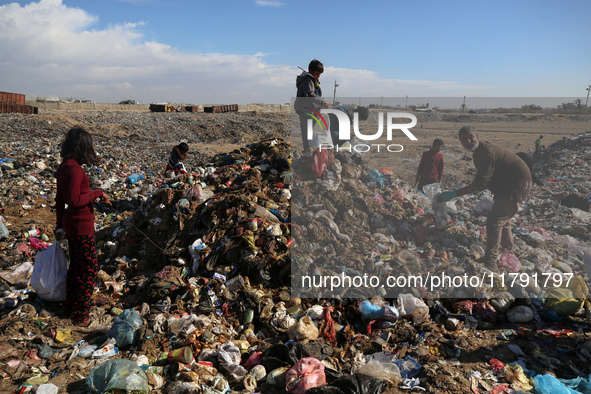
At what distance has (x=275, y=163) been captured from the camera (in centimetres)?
614

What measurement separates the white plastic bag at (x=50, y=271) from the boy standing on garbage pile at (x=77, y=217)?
0.12 metres

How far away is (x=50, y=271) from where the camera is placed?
3129 mm

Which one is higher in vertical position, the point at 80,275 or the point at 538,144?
the point at 538,144

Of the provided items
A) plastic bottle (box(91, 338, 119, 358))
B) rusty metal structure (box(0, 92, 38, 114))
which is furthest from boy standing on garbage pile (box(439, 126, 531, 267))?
rusty metal structure (box(0, 92, 38, 114))

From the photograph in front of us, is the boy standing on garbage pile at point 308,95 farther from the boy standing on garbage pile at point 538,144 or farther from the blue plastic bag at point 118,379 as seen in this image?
the blue plastic bag at point 118,379

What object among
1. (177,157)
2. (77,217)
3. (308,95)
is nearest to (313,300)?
(77,217)

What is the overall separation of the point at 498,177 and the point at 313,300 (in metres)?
2.34

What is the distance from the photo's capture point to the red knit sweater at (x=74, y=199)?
2822 mm

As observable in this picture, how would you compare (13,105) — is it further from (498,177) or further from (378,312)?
(498,177)

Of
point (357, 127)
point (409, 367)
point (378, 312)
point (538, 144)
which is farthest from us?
point (538, 144)

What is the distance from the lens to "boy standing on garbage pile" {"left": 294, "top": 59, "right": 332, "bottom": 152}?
4.58 metres

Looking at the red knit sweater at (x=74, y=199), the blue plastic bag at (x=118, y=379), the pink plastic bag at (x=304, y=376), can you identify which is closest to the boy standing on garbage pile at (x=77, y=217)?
the red knit sweater at (x=74, y=199)

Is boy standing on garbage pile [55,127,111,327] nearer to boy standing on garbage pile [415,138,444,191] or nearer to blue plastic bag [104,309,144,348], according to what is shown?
blue plastic bag [104,309,144,348]

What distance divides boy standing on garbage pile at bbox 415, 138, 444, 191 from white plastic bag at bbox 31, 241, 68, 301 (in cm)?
368
